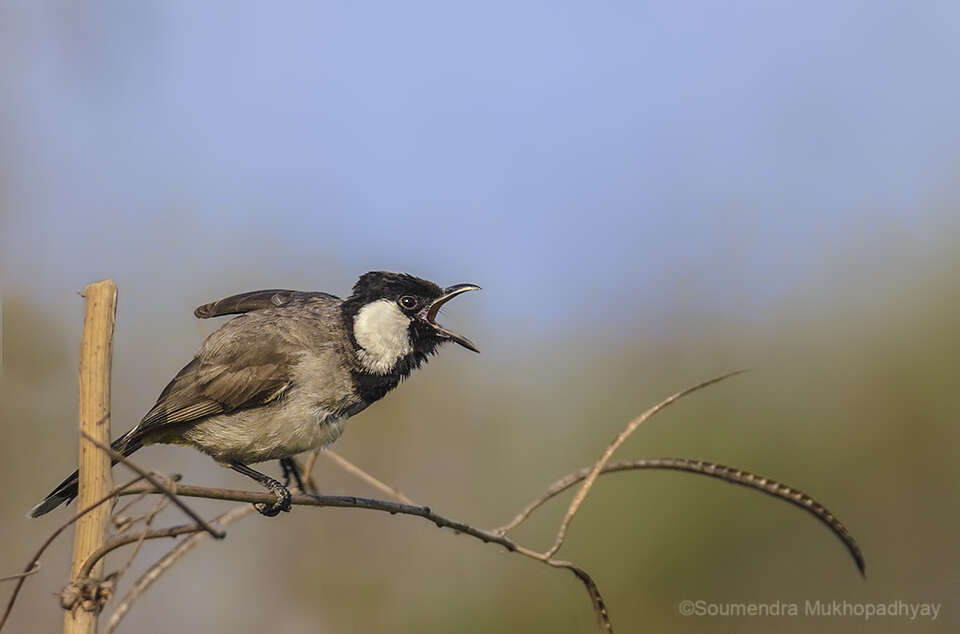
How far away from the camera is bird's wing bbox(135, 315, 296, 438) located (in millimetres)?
3359

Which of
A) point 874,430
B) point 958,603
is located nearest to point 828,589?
point 958,603

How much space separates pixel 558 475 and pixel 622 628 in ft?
3.66

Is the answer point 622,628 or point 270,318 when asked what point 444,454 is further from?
point 270,318

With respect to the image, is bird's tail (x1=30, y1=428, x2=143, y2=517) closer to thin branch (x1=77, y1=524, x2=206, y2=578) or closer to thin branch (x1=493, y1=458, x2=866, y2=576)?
thin branch (x1=77, y1=524, x2=206, y2=578)

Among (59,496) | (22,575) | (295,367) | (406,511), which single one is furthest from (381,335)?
(22,575)

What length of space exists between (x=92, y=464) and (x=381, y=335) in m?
1.67

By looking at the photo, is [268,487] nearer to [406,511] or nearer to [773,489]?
[406,511]

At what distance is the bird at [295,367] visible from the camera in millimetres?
3387

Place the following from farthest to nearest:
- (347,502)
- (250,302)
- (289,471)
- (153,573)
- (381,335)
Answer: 1. (289,471)
2. (381,335)
3. (250,302)
4. (347,502)
5. (153,573)

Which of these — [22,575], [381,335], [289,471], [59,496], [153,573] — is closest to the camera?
[22,575]

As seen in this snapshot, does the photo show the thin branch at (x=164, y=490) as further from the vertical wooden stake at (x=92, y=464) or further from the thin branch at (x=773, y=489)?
the thin branch at (x=773, y=489)

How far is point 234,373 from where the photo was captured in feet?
11.2

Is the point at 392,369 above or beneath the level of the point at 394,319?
beneath

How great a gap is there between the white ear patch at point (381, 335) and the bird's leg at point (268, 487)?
516mm
